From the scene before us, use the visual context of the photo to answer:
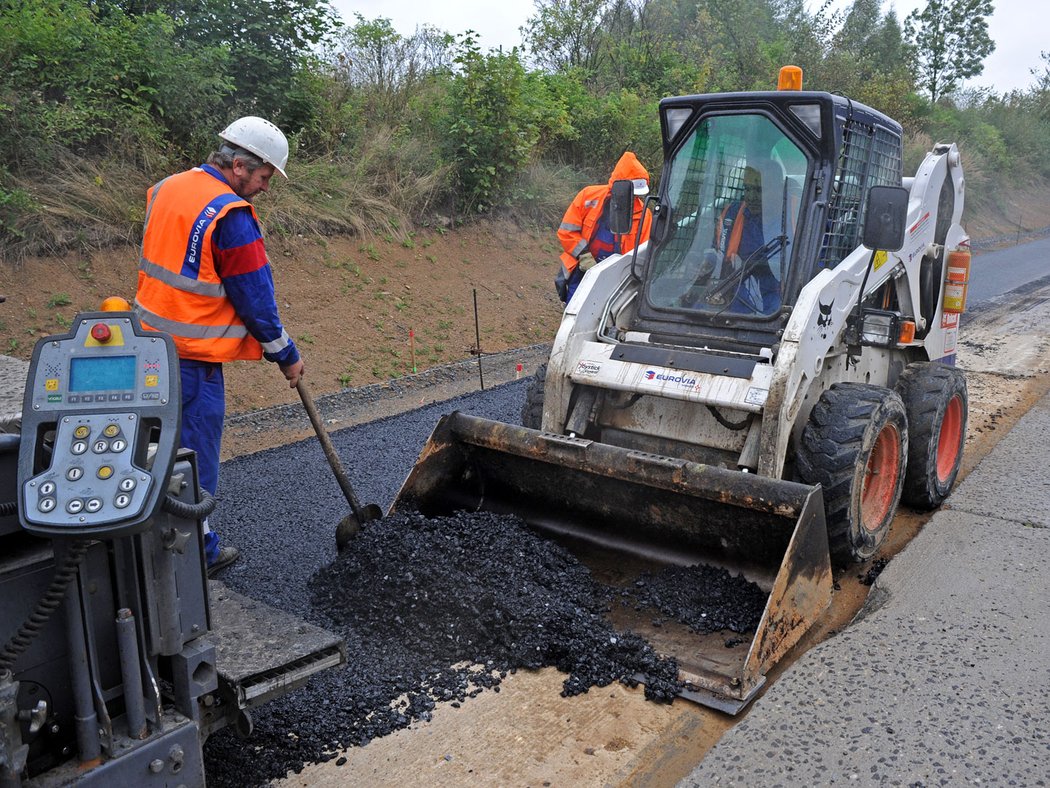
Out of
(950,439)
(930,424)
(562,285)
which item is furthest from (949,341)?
(562,285)

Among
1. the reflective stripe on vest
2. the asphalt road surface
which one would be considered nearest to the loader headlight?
the reflective stripe on vest

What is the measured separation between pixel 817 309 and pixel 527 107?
8441mm

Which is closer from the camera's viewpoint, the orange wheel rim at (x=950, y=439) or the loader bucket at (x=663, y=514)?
→ the loader bucket at (x=663, y=514)

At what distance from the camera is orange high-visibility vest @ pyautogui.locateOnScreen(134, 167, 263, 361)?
3.76 metres

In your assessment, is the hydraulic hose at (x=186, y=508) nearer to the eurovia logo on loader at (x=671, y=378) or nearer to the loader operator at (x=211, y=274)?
the loader operator at (x=211, y=274)

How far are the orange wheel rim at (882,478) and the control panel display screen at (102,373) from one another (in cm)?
352

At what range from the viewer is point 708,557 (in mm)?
3996

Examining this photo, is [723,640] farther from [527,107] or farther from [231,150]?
[527,107]

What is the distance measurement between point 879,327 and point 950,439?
1384mm

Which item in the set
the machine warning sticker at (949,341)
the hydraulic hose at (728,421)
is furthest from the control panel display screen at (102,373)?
the machine warning sticker at (949,341)

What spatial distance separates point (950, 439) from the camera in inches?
212

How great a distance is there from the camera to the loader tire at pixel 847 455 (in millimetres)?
3953

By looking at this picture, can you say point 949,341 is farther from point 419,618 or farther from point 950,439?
point 419,618

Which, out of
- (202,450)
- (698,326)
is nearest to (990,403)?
(698,326)
